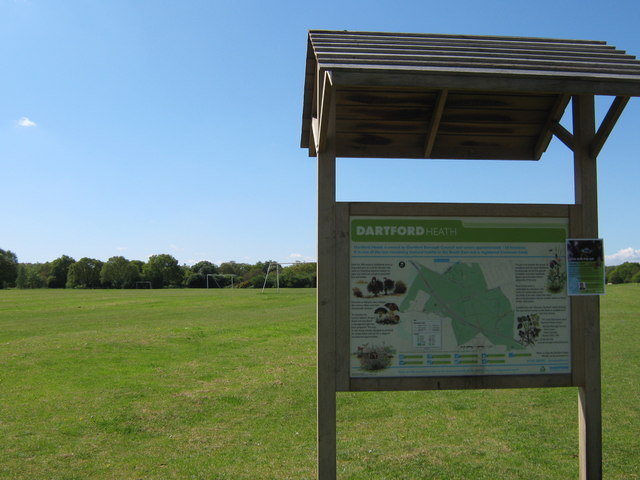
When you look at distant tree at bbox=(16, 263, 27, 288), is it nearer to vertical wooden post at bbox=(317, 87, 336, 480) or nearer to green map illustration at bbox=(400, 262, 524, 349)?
vertical wooden post at bbox=(317, 87, 336, 480)

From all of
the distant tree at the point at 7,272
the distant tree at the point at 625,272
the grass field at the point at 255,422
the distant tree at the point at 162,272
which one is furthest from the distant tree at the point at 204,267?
the grass field at the point at 255,422

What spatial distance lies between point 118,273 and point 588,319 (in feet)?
387

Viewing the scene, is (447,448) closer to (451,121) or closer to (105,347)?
(451,121)

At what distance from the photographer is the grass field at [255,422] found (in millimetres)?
6430

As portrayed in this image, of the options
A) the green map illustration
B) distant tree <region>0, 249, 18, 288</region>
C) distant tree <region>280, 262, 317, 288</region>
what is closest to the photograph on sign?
the green map illustration

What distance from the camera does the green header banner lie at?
4926mm

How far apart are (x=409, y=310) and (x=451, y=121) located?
2241 mm

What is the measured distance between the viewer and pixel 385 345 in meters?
4.89

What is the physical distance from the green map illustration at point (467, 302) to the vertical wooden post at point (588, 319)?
2.24 feet

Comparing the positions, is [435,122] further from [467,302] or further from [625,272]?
[625,272]

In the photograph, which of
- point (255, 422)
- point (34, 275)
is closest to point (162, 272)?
point (34, 275)

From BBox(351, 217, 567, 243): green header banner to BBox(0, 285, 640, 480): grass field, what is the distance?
2649mm

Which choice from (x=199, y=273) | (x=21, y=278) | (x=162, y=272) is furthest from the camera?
(x=162, y=272)

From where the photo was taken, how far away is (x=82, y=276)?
11281cm
